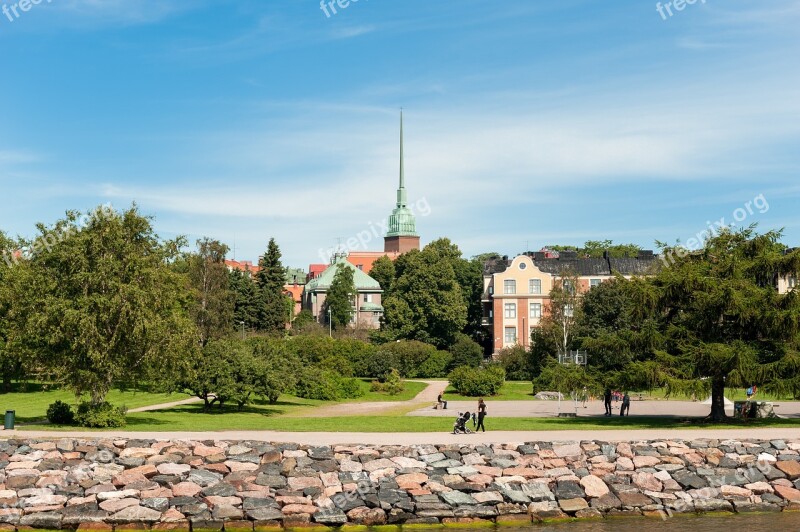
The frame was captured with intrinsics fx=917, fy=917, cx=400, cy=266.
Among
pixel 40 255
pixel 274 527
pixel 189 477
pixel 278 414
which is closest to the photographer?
pixel 274 527

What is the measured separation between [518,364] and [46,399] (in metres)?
38.7

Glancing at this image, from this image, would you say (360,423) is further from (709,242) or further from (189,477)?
(709,242)

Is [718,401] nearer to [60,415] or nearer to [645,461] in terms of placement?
[645,461]

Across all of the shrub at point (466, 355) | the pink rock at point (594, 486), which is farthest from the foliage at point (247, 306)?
the pink rock at point (594, 486)

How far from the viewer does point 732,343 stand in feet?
122

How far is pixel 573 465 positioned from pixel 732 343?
1322 cm

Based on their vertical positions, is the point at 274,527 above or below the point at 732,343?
below

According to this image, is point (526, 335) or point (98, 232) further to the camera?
point (526, 335)

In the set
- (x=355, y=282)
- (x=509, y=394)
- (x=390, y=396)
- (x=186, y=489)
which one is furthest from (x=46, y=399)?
(x=355, y=282)

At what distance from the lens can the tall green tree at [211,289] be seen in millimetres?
75188

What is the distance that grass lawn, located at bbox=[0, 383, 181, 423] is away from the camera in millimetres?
47366

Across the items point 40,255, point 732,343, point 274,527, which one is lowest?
point 274,527

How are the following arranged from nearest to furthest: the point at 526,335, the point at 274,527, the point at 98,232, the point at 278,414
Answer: the point at 274,527 < the point at 98,232 < the point at 278,414 < the point at 526,335

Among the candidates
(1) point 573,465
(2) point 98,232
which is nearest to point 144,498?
(1) point 573,465
